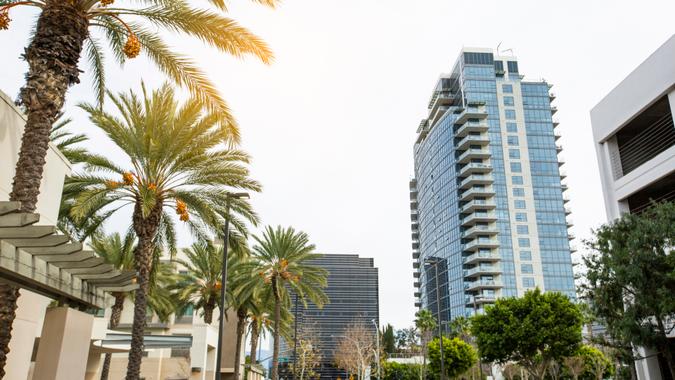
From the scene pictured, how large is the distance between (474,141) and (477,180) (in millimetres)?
7654

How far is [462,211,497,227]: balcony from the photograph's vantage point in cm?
9381

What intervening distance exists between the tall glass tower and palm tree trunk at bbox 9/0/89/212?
8618 centimetres

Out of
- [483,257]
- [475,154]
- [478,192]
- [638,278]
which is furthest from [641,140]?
[475,154]

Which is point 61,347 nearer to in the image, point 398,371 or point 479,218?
point 398,371

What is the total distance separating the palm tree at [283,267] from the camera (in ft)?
112

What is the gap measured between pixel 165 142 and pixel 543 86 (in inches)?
3993

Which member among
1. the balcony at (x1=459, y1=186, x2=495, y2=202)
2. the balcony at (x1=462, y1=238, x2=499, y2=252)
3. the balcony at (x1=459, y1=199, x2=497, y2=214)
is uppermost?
the balcony at (x1=459, y1=186, x2=495, y2=202)

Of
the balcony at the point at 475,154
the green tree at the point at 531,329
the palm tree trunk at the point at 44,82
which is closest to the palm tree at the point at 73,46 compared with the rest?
the palm tree trunk at the point at 44,82

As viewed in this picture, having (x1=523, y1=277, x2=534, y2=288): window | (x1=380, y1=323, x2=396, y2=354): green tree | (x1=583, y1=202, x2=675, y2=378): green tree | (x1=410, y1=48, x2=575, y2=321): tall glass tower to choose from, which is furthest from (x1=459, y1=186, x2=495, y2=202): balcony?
(x1=583, y1=202, x2=675, y2=378): green tree

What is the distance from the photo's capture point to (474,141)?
98312mm

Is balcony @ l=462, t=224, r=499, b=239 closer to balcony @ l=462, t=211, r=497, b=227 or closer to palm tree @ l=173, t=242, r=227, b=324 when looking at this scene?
balcony @ l=462, t=211, r=497, b=227

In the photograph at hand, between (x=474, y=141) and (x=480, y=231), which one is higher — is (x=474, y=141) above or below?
above

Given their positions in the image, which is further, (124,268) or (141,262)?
(124,268)

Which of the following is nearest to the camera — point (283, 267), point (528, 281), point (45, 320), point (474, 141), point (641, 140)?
point (45, 320)
